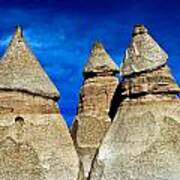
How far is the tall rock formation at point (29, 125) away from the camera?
1923 cm

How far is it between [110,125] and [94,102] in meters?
6.66

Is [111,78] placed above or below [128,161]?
above

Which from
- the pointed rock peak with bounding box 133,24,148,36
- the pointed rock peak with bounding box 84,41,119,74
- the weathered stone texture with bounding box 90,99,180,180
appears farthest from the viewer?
the pointed rock peak with bounding box 84,41,119,74

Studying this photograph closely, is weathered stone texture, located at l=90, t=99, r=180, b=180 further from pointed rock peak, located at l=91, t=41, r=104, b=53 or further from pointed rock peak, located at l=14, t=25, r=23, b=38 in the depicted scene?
pointed rock peak, located at l=91, t=41, r=104, b=53

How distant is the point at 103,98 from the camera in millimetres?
26875

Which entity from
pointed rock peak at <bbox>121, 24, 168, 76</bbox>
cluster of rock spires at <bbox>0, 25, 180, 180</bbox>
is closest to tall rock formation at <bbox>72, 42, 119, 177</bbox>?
cluster of rock spires at <bbox>0, 25, 180, 180</bbox>

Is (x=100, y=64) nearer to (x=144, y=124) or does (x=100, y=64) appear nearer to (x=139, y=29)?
(x=139, y=29)

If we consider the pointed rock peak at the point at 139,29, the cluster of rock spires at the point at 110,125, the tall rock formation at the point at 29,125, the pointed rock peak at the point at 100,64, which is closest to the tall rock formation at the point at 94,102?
the pointed rock peak at the point at 100,64

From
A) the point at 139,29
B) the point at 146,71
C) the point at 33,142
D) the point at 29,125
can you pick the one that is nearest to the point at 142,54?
the point at 146,71

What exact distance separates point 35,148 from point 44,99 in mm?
1934

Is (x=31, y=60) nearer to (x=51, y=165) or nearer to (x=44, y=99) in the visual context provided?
(x=44, y=99)

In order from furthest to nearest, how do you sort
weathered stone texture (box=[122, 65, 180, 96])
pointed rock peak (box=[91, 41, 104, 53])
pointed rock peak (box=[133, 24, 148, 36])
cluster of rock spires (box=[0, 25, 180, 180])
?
pointed rock peak (box=[91, 41, 104, 53]) < pointed rock peak (box=[133, 24, 148, 36]) < weathered stone texture (box=[122, 65, 180, 96]) < cluster of rock spires (box=[0, 25, 180, 180])

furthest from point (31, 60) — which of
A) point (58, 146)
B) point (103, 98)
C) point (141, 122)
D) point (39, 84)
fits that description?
point (103, 98)

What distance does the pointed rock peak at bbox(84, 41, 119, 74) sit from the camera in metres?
27.5
